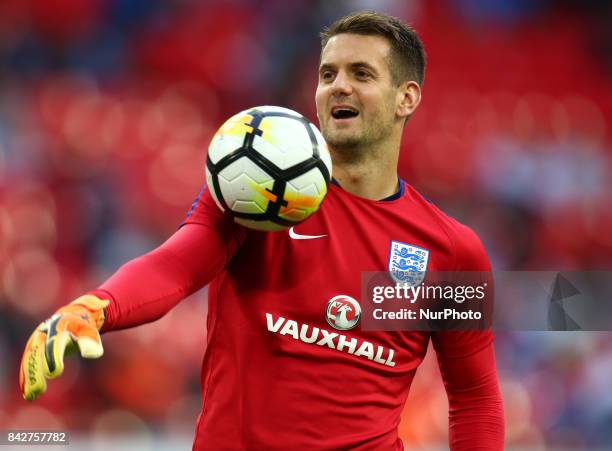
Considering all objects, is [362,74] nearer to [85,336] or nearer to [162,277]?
[162,277]

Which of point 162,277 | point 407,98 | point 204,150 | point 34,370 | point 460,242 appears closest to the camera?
point 34,370

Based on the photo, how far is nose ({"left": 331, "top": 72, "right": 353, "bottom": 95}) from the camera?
9.98 feet

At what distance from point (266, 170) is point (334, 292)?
633 millimetres

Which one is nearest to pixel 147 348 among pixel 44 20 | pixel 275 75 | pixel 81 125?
pixel 81 125

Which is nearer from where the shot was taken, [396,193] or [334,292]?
[334,292]

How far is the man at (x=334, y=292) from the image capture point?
250 centimetres

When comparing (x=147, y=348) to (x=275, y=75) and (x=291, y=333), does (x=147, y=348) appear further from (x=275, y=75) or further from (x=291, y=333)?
(x=291, y=333)

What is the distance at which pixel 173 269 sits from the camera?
2.27 m

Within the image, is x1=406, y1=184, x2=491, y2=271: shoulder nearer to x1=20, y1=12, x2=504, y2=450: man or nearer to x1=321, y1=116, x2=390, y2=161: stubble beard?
x1=20, y1=12, x2=504, y2=450: man

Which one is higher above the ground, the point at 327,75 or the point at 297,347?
the point at 327,75

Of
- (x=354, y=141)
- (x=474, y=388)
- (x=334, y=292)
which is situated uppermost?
(x=354, y=141)

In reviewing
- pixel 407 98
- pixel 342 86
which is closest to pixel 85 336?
pixel 342 86

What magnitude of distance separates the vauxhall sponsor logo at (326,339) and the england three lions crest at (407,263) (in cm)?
28

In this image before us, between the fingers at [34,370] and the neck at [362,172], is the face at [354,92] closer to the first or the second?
the neck at [362,172]
